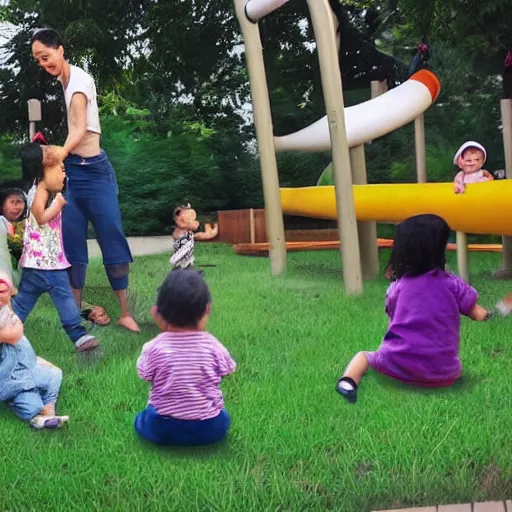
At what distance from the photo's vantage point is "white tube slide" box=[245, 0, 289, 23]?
14.1ft

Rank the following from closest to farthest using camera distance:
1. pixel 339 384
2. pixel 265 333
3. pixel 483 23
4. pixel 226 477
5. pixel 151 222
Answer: pixel 226 477
pixel 339 384
pixel 265 333
pixel 151 222
pixel 483 23

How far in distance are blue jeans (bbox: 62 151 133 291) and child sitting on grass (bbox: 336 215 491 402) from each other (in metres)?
1.00

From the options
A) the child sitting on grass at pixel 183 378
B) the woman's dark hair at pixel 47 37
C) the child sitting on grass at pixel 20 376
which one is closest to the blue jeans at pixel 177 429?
the child sitting on grass at pixel 183 378

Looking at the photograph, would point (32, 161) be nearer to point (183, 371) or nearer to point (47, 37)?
point (47, 37)

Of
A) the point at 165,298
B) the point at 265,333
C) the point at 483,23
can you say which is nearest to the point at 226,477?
the point at 165,298

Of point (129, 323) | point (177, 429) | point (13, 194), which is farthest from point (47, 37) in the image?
point (177, 429)

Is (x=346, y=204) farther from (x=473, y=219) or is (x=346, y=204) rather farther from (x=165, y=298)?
(x=165, y=298)

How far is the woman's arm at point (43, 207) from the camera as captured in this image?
2771 millimetres

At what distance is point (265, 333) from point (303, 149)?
196 cm

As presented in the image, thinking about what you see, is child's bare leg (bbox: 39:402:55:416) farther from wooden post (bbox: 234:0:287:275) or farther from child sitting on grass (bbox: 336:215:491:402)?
wooden post (bbox: 234:0:287:275)

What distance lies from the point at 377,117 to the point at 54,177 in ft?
8.40

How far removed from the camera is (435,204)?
403 centimetres

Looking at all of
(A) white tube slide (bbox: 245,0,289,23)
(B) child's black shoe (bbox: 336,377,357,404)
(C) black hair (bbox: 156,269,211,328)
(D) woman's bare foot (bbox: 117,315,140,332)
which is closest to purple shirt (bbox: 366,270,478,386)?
(B) child's black shoe (bbox: 336,377,357,404)

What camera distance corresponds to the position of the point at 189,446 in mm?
2367
